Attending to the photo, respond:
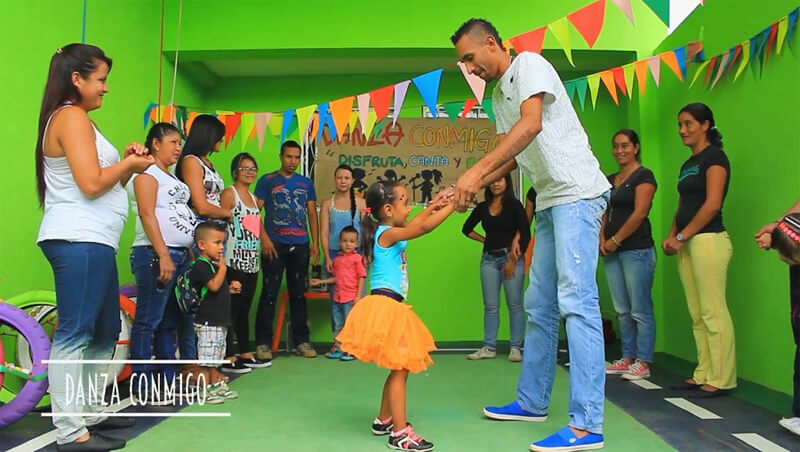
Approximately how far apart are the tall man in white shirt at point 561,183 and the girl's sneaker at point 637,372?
4.72 feet

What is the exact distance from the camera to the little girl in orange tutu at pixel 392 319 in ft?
7.41

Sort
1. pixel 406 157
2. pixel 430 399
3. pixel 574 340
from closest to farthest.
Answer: pixel 574 340 < pixel 430 399 < pixel 406 157

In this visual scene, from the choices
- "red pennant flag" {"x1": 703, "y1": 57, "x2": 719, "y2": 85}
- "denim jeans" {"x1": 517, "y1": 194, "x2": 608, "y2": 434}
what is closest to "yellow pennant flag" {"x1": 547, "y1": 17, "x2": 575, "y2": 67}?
"red pennant flag" {"x1": 703, "y1": 57, "x2": 719, "y2": 85}

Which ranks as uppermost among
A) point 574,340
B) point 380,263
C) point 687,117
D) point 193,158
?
point 687,117

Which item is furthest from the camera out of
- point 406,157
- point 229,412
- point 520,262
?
point 406,157

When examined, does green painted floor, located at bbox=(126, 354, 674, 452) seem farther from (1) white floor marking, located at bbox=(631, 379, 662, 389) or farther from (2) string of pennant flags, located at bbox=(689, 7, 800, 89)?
(2) string of pennant flags, located at bbox=(689, 7, 800, 89)

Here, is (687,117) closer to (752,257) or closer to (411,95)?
(752,257)

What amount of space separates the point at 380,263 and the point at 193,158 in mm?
1359

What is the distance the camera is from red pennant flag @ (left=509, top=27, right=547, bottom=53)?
3650mm

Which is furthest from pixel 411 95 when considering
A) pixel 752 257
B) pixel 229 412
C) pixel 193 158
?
pixel 229 412

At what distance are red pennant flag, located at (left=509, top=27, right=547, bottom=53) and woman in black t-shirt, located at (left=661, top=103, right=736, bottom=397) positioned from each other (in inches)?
34.6

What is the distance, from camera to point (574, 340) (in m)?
2.27

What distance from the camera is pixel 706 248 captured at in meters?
3.17

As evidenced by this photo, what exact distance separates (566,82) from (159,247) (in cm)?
287
